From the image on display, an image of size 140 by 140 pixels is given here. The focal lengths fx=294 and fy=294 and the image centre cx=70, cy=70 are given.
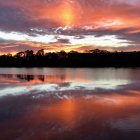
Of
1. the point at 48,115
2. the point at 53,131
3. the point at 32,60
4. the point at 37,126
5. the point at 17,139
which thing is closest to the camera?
the point at 17,139

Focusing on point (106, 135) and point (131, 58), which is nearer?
point (106, 135)

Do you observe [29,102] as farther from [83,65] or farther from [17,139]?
[83,65]

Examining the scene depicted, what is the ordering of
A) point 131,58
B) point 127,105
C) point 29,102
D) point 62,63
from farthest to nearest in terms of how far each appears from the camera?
point 62,63
point 131,58
point 29,102
point 127,105

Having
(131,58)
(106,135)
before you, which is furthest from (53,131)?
(131,58)

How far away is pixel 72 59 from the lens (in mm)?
119500

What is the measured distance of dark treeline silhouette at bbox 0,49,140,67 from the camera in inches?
4348

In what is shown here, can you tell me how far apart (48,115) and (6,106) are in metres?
3.31

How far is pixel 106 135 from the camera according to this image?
907 centimetres

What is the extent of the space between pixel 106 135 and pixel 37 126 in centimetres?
264

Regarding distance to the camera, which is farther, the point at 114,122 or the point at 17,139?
the point at 114,122

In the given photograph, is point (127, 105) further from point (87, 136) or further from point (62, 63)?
A: point (62, 63)

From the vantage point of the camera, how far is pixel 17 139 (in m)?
8.62

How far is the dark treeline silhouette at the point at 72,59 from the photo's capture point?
4348 inches

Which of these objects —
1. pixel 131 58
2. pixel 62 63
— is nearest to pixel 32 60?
pixel 62 63
